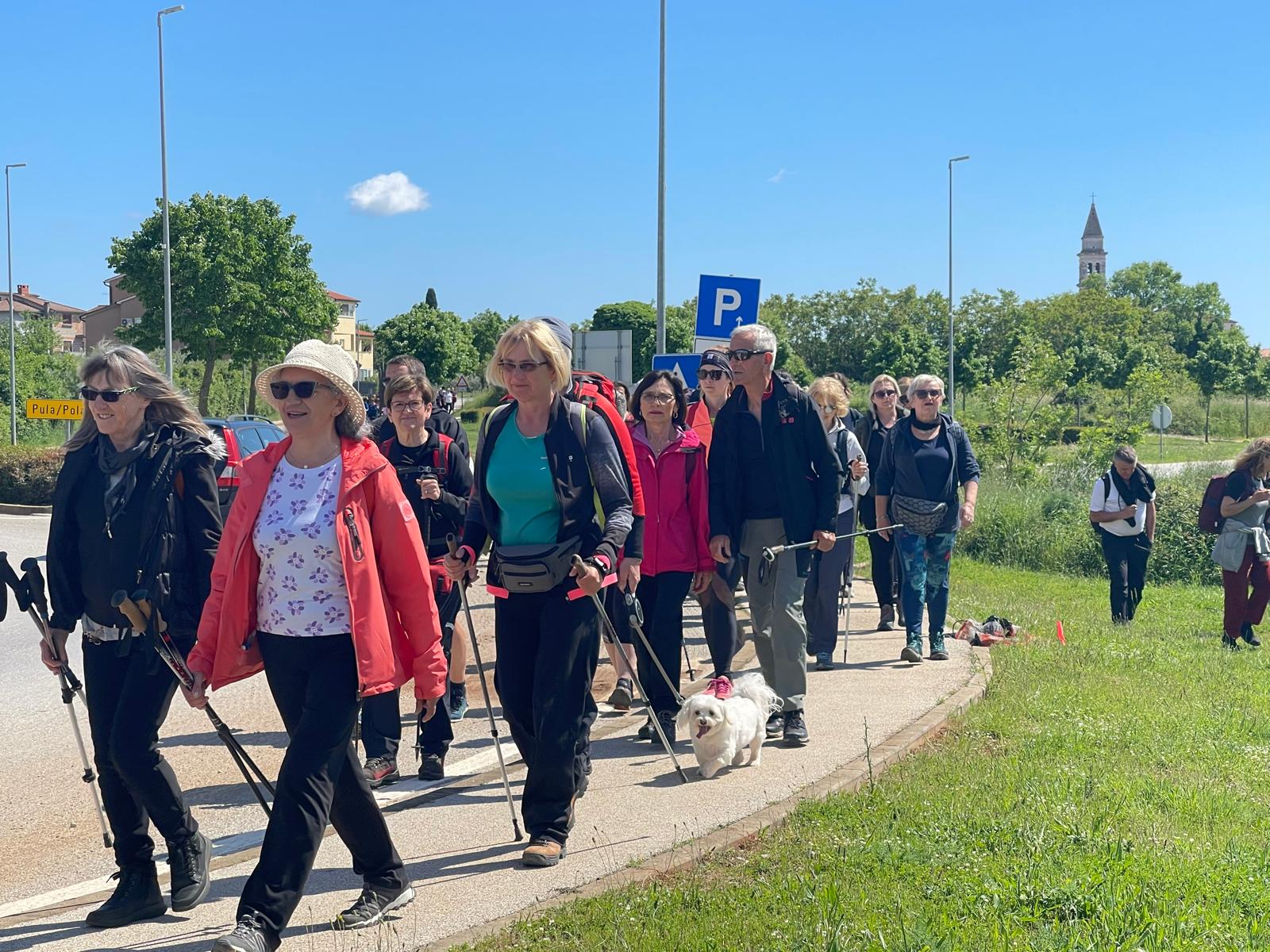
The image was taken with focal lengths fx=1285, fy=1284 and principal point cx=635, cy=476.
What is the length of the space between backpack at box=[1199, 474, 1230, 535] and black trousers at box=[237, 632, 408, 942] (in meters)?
8.62

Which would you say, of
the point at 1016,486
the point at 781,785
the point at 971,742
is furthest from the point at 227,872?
the point at 1016,486

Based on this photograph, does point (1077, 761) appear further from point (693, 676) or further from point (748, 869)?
point (693, 676)

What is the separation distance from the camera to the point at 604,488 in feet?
16.1

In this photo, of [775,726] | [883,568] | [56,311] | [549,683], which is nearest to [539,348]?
[549,683]

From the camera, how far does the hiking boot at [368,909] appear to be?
4.11m

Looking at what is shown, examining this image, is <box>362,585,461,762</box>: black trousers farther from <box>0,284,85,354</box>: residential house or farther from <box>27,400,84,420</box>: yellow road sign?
<box>0,284,85,354</box>: residential house

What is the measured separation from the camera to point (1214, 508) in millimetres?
10664

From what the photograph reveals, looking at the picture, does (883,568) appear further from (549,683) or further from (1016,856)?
(549,683)

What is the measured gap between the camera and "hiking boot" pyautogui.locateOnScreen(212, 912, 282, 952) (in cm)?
357

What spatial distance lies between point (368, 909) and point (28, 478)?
23248 millimetres

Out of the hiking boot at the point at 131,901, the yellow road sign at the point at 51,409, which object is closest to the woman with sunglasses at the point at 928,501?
the hiking boot at the point at 131,901

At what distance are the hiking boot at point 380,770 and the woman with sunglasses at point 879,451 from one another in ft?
17.0

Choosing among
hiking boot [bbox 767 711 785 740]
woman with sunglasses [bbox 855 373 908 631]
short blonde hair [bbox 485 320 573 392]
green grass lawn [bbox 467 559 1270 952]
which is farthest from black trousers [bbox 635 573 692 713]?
woman with sunglasses [bbox 855 373 908 631]

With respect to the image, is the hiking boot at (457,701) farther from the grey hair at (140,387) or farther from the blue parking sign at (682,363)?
the blue parking sign at (682,363)
